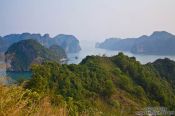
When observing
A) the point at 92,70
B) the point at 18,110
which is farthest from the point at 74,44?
the point at 18,110

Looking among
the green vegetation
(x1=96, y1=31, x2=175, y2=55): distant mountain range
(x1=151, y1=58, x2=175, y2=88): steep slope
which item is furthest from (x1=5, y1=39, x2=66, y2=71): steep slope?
(x1=96, y1=31, x2=175, y2=55): distant mountain range

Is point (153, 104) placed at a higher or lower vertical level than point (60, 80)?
lower

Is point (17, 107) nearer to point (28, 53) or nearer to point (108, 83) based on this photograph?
point (108, 83)

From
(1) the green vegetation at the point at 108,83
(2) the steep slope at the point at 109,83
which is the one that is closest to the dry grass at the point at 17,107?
(1) the green vegetation at the point at 108,83

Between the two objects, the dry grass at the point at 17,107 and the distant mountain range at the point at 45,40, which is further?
the distant mountain range at the point at 45,40

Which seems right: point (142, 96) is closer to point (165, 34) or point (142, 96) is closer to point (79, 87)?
point (79, 87)

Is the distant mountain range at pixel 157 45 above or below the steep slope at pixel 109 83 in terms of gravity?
above

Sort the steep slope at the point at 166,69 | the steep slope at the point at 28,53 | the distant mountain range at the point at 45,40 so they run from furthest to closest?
the distant mountain range at the point at 45,40 → the steep slope at the point at 28,53 → the steep slope at the point at 166,69

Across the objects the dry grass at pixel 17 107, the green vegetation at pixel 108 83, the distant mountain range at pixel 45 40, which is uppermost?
the distant mountain range at pixel 45 40

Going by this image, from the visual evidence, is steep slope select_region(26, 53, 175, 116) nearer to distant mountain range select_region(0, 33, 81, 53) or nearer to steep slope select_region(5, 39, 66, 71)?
steep slope select_region(5, 39, 66, 71)

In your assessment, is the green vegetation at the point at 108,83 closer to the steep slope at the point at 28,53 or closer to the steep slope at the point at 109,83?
the steep slope at the point at 109,83

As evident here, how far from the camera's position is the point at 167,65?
50719mm

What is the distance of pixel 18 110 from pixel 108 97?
28916 mm

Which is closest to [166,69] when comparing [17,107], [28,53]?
[28,53]
